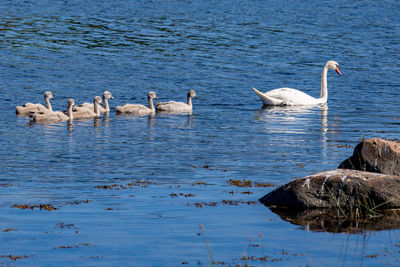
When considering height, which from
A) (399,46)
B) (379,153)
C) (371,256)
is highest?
(399,46)

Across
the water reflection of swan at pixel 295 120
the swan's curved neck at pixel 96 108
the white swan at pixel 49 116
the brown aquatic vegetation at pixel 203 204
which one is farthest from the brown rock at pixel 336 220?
the swan's curved neck at pixel 96 108

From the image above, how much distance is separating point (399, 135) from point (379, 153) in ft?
23.8

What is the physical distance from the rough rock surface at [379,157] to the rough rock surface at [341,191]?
1.24 m

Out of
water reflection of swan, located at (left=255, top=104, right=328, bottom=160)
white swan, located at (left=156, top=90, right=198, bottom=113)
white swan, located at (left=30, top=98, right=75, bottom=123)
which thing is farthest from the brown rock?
white swan, located at (left=156, top=90, right=198, bottom=113)

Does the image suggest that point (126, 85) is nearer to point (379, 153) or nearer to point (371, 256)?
point (379, 153)

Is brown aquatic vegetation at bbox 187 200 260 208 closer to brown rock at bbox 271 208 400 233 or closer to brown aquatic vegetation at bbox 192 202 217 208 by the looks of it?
brown aquatic vegetation at bbox 192 202 217 208

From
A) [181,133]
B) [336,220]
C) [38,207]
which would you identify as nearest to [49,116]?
[181,133]

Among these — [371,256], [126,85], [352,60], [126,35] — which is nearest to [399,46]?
[352,60]

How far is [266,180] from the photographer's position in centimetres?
1675

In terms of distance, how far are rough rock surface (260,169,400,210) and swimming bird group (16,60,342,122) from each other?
499 inches

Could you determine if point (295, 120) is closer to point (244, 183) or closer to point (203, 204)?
point (244, 183)

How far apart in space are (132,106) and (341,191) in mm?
13898

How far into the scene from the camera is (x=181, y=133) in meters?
23.5

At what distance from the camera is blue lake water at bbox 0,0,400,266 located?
12070 millimetres
